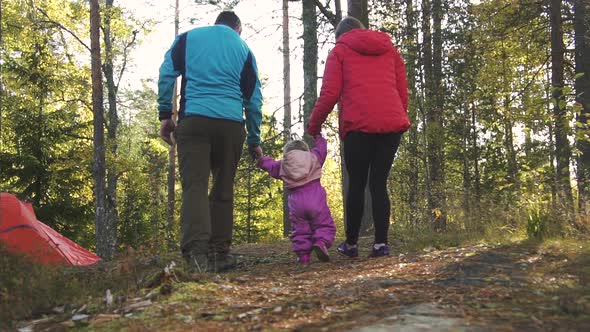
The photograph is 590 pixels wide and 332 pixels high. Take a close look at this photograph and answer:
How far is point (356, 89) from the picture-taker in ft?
15.5

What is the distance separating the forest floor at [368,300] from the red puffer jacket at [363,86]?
1.45 m

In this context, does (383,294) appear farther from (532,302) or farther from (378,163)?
(378,163)

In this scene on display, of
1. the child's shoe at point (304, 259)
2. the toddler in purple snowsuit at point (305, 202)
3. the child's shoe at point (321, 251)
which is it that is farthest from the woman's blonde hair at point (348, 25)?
the child's shoe at point (304, 259)

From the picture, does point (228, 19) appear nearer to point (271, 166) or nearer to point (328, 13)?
point (271, 166)

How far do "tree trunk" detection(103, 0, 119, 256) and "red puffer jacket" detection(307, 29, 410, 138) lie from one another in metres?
11.5

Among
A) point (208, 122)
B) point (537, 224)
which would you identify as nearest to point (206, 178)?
point (208, 122)

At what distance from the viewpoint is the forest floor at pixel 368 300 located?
2.15 m

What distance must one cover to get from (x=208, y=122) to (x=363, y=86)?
146 cm

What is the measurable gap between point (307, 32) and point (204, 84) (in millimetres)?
6341

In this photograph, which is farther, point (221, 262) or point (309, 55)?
point (309, 55)

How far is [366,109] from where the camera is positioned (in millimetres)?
4664

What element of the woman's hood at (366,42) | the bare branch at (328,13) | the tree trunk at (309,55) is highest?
the bare branch at (328,13)

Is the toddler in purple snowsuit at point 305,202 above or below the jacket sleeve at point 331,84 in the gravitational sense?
below

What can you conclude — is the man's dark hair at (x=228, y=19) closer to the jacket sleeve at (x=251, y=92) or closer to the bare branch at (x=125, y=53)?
the jacket sleeve at (x=251, y=92)
